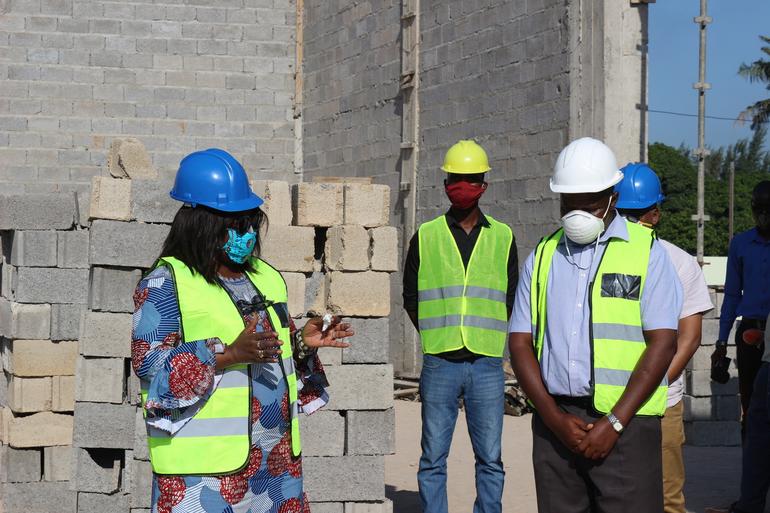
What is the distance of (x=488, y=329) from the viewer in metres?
5.99

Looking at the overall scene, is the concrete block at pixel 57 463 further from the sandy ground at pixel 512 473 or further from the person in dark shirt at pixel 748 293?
the person in dark shirt at pixel 748 293

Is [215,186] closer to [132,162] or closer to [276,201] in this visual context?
[276,201]

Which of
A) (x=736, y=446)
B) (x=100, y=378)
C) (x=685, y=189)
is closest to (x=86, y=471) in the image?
(x=100, y=378)

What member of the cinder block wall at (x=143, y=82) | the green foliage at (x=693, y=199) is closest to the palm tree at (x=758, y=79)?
the green foliage at (x=693, y=199)

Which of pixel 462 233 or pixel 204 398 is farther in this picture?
pixel 462 233

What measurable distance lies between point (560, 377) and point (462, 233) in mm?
2398

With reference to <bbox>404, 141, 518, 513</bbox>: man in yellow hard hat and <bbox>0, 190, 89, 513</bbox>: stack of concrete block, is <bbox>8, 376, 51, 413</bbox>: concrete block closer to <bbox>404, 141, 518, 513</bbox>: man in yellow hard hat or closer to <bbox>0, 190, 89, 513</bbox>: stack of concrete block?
<bbox>0, 190, 89, 513</bbox>: stack of concrete block

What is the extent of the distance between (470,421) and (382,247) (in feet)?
4.14

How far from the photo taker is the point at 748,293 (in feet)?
25.1

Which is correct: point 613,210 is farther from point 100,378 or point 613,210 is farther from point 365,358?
point 100,378

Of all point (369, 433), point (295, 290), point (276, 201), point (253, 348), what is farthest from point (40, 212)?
point (253, 348)

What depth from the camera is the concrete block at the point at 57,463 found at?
7637 millimetres

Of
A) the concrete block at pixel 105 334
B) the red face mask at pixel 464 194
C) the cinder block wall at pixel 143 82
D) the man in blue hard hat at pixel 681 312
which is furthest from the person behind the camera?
the cinder block wall at pixel 143 82

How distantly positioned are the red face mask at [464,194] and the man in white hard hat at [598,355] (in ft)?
7.25
